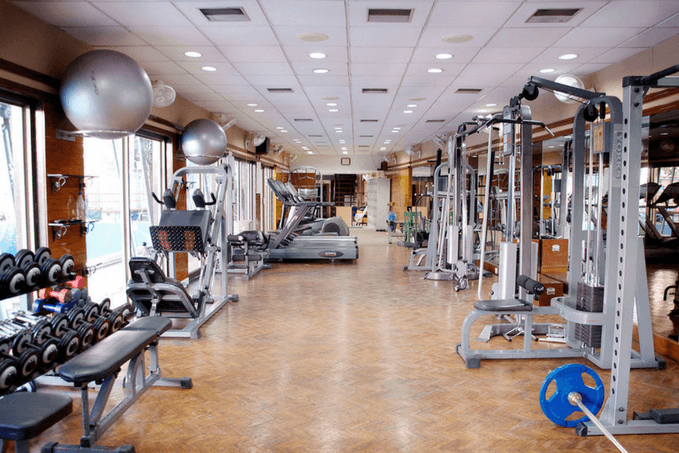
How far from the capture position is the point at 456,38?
4363 millimetres

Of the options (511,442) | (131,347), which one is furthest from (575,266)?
(131,347)

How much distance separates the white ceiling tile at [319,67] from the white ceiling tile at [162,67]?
Result: 136 cm

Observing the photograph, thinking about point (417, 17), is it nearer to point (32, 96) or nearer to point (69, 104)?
point (69, 104)

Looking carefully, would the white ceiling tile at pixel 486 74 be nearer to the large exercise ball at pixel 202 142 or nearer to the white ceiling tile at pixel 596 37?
the white ceiling tile at pixel 596 37

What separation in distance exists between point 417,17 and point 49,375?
12.7 feet

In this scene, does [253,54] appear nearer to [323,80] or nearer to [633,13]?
[323,80]

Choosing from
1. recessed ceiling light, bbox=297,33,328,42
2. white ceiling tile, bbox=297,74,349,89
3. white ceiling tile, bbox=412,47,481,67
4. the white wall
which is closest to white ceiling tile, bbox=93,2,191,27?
recessed ceiling light, bbox=297,33,328,42

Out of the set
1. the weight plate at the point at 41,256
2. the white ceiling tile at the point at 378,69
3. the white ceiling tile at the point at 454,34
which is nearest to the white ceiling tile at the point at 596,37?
the white ceiling tile at the point at 454,34

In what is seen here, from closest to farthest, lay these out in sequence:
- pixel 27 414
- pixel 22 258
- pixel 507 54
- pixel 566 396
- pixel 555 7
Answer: pixel 27 414, pixel 566 396, pixel 22 258, pixel 555 7, pixel 507 54

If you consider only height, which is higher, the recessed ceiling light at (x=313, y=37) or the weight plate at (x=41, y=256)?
the recessed ceiling light at (x=313, y=37)

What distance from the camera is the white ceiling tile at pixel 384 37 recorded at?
4.15 meters

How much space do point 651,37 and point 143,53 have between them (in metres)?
4.90

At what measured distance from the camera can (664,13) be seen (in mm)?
3713

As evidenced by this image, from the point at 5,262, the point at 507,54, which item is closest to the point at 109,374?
the point at 5,262
